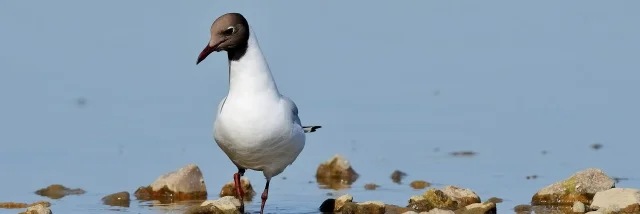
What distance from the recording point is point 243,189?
11.9 metres

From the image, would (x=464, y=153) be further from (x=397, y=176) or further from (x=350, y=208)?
(x=350, y=208)

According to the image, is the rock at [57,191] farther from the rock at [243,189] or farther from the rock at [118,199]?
the rock at [243,189]

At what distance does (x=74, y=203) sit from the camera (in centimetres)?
1157

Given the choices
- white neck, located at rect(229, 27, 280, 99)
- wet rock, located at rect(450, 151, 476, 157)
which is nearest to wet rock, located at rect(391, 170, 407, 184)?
wet rock, located at rect(450, 151, 476, 157)

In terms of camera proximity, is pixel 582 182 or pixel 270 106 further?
pixel 582 182

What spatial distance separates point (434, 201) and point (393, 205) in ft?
1.05

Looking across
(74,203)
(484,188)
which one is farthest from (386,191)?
(74,203)

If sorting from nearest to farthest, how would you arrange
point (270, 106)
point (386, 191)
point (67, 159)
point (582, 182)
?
point (270, 106) < point (582, 182) < point (386, 191) < point (67, 159)

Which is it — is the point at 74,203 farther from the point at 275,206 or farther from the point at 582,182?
the point at 582,182

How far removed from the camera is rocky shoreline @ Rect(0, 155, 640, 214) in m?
10.4

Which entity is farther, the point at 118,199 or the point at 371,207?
the point at 118,199

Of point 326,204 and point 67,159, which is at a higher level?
point 67,159

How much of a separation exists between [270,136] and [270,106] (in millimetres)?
201

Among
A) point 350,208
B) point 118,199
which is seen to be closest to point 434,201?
point 350,208
